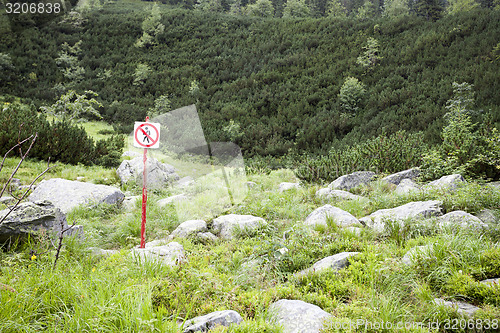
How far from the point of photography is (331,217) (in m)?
3.83

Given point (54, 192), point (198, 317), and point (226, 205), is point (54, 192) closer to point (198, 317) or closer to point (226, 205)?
point (226, 205)

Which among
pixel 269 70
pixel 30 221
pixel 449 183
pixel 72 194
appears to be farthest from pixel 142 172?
pixel 269 70

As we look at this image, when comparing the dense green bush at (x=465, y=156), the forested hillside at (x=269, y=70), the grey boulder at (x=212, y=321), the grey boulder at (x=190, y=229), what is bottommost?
the grey boulder at (x=190, y=229)

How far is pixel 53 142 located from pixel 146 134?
568 centimetres

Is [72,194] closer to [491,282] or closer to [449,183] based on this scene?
[491,282]

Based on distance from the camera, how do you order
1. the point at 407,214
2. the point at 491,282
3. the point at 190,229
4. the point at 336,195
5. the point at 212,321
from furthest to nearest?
the point at 336,195 < the point at 190,229 < the point at 407,214 < the point at 491,282 < the point at 212,321

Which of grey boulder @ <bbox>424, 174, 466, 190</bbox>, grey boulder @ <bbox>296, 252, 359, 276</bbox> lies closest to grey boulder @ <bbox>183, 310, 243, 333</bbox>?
grey boulder @ <bbox>296, 252, 359, 276</bbox>

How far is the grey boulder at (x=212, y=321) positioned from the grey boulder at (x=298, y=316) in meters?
0.29

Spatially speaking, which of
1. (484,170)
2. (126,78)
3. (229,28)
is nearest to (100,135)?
(126,78)

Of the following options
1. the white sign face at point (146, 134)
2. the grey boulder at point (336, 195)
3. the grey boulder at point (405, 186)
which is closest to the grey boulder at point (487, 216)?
the grey boulder at point (405, 186)

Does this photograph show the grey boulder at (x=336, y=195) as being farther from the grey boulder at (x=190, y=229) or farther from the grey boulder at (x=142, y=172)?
the grey boulder at (x=142, y=172)

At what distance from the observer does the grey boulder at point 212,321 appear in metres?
1.86

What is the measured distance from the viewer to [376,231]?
11.5 feet

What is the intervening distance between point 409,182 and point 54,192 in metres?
6.65
